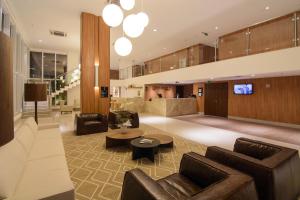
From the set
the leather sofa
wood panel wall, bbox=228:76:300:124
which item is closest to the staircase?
the leather sofa

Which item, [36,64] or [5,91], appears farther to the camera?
[36,64]

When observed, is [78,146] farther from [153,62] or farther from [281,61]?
[153,62]

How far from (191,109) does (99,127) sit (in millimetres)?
7145

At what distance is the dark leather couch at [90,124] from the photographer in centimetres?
545

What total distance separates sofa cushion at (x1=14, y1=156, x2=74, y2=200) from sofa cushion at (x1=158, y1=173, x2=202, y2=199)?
3.21 ft

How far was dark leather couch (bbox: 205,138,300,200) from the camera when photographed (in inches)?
70.8

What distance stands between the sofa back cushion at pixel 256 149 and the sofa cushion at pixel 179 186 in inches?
48.6

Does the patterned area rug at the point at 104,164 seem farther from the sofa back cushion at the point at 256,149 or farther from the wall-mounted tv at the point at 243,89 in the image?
the wall-mounted tv at the point at 243,89

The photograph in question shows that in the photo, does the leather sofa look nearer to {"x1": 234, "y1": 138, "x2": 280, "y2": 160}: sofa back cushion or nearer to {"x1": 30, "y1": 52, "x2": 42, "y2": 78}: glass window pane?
{"x1": 234, "y1": 138, "x2": 280, "y2": 160}: sofa back cushion

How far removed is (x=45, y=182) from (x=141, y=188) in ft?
3.66

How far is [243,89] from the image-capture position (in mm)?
8766

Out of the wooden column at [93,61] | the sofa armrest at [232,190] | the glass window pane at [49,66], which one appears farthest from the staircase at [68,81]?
the sofa armrest at [232,190]

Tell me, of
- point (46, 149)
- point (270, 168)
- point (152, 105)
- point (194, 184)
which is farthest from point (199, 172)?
point (152, 105)

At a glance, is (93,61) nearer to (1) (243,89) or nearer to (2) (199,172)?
(2) (199,172)
